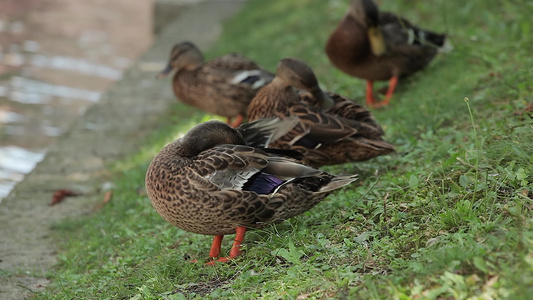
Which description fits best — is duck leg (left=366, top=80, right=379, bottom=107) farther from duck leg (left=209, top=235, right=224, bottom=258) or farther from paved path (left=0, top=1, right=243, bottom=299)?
duck leg (left=209, top=235, right=224, bottom=258)

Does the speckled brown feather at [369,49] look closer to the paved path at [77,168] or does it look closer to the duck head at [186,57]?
the duck head at [186,57]

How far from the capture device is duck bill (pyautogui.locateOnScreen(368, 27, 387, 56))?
6.94 metres

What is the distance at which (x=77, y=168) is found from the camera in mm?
6949

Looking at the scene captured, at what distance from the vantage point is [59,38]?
12.6m

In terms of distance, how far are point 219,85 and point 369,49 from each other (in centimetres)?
155

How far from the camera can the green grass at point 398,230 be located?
3.05m

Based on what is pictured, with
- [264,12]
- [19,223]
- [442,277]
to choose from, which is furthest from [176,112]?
[442,277]

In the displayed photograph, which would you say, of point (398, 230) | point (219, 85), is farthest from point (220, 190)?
point (219, 85)

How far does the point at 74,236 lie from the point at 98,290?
1319 millimetres

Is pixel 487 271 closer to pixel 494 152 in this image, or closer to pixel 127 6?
pixel 494 152

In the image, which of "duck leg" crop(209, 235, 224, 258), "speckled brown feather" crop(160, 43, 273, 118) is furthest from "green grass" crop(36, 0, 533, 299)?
"speckled brown feather" crop(160, 43, 273, 118)

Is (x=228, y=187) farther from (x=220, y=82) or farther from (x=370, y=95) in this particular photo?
(x=370, y=95)

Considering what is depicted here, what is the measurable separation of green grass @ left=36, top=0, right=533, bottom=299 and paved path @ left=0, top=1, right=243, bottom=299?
0.66 feet

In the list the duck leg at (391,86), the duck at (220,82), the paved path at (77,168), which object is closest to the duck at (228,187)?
the paved path at (77,168)
